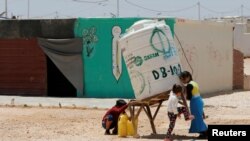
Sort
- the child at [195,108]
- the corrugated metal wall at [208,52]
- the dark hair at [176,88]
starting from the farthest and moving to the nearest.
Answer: the corrugated metal wall at [208,52], the child at [195,108], the dark hair at [176,88]

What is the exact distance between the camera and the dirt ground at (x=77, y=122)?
39.1 ft

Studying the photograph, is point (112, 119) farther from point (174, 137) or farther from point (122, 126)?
point (174, 137)

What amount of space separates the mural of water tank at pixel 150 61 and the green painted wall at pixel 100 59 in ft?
27.9

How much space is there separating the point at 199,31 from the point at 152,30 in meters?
10.7

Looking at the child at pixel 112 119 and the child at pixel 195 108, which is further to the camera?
the child at pixel 112 119

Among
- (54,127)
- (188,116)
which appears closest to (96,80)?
(54,127)

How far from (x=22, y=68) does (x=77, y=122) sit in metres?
8.23

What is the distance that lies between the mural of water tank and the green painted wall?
27.9ft

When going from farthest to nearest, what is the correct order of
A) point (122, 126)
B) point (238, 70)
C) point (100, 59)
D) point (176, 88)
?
1. point (238, 70)
2. point (100, 59)
3. point (122, 126)
4. point (176, 88)

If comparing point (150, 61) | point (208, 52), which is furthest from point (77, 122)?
point (208, 52)

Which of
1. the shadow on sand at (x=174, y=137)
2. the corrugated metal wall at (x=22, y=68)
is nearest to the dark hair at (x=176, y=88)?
the shadow on sand at (x=174, y=137)

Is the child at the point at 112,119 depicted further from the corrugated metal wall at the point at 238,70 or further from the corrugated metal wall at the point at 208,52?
the corrugated metal wall at the point at 238,70

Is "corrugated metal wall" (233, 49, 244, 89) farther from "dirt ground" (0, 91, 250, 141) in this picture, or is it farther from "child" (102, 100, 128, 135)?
"child" (102, 100, 128, 135)

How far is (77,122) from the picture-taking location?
14.3 metres
